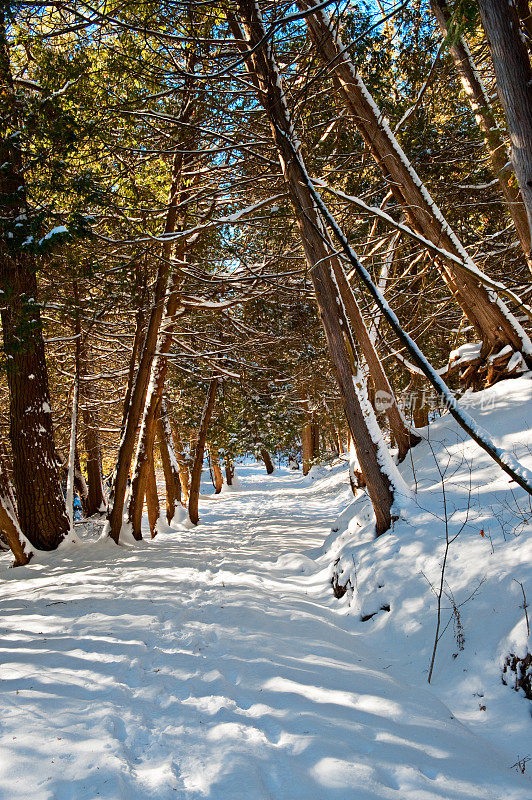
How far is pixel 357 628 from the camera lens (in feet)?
13.8

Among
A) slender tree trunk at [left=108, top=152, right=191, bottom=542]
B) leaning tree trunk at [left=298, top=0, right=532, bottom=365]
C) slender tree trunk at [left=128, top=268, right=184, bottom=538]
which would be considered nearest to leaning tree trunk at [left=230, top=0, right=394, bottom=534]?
leaning tree trunk at [left=298, top=0, right=532, bottom=365]

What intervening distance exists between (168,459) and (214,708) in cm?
1015

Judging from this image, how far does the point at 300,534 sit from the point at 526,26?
8.95m

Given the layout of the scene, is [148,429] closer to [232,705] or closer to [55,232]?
[55,232]

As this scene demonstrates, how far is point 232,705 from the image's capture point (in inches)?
108

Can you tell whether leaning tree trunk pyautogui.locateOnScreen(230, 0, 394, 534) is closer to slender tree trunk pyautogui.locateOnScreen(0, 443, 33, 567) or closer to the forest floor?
the forest floor

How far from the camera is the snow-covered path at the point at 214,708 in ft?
6.78

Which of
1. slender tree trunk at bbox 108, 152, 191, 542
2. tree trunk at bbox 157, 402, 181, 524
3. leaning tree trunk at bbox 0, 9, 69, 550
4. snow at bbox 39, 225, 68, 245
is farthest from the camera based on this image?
tree trunk at bbox 157, 402, 181, 524

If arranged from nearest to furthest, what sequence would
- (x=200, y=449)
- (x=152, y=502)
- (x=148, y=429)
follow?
1. (x=148, y=429)
2. (x=152, y=502)
3. (x=200, y=449)

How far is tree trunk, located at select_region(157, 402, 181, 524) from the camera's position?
40.8 ft

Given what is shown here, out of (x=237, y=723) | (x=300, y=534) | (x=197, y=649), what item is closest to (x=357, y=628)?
(x=197, y=649)

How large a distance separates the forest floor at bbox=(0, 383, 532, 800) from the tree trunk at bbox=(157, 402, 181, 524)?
7183 millimetres

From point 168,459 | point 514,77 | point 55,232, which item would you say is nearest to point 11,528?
point 55,232

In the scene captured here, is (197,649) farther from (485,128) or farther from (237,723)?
(485,128)
